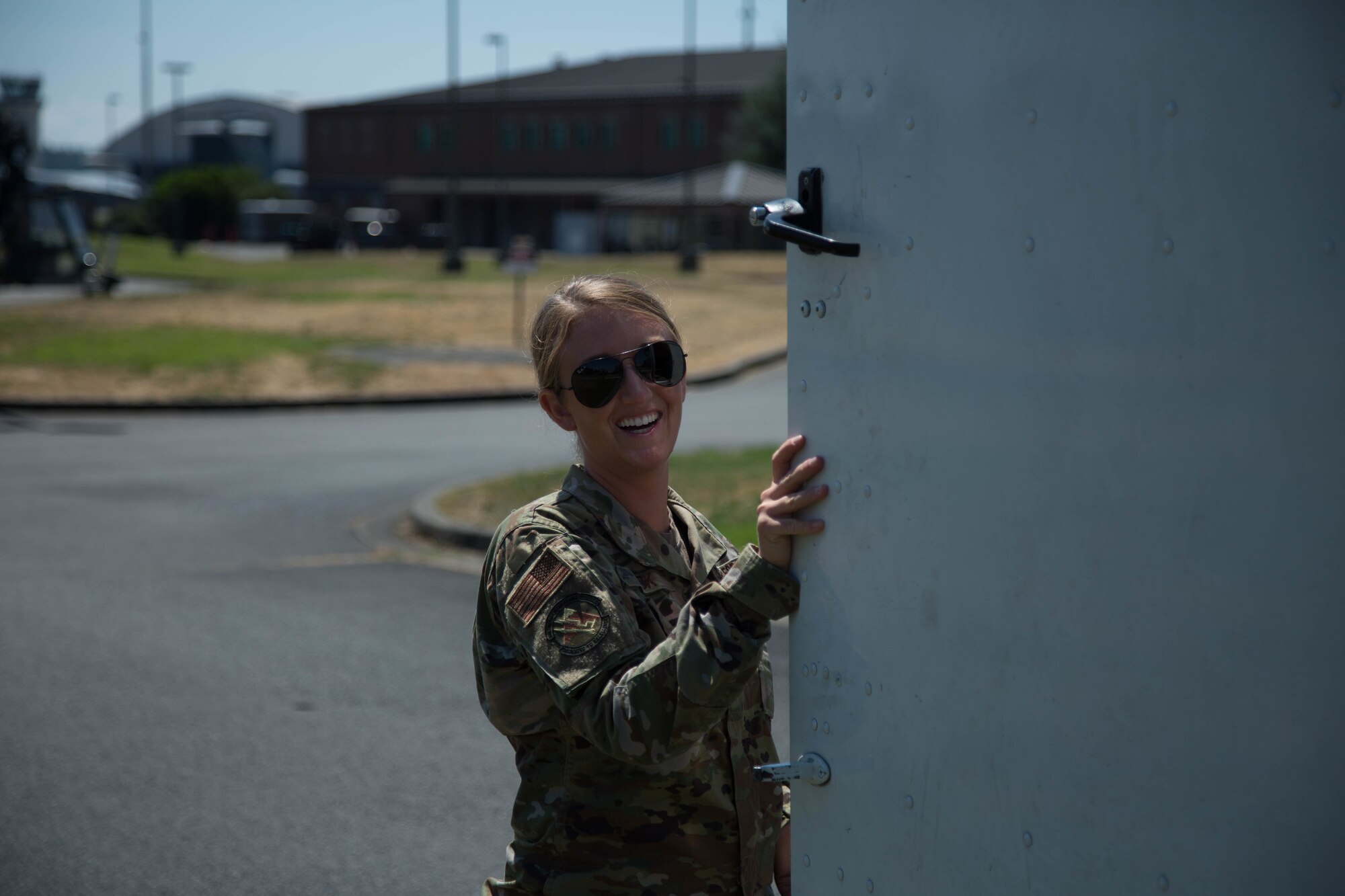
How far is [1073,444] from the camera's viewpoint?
1.62 m

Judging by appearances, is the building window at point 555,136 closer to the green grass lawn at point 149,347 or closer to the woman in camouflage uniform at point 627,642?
the green grass lawn at point 149,347

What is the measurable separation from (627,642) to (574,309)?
0.54 m

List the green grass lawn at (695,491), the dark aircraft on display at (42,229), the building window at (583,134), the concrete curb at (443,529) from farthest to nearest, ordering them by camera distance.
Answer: the building window at (583,134)
the dark aircraft on display at (42,229)
the green grass lawn at (695,491)
the concrete curb at (443,529)

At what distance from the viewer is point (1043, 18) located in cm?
162

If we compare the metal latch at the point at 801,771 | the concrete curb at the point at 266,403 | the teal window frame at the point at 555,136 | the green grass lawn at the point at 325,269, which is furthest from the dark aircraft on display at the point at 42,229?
the teal window frame at the point at 555,136

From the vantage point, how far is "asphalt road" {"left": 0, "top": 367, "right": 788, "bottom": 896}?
4.27 metres

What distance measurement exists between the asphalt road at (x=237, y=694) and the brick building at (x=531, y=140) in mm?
63092

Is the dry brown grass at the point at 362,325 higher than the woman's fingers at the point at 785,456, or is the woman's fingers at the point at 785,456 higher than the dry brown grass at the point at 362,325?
the woman's fingers at the point at 785,456

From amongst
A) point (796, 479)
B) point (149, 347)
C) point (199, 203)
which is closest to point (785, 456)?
point (796, 479)

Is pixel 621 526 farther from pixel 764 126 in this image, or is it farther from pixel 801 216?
pixel 764 126

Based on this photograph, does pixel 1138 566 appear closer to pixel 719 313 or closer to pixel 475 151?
pixel 719 313

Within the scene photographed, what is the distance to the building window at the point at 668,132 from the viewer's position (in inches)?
3073

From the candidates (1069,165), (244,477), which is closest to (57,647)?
(244,477)

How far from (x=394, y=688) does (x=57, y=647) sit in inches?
67.3
